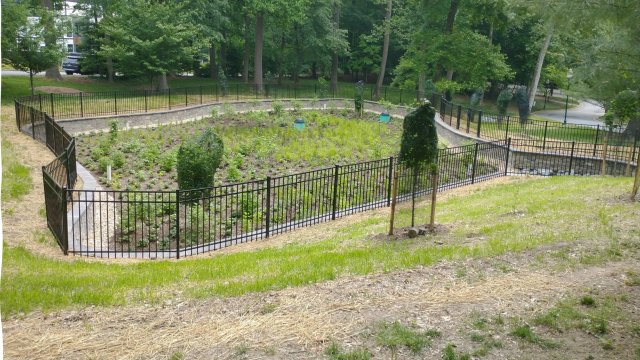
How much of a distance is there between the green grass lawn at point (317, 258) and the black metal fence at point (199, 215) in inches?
33.8

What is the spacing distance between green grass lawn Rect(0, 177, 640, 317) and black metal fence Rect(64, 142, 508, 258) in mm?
860

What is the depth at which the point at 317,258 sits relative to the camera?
28.0 ft

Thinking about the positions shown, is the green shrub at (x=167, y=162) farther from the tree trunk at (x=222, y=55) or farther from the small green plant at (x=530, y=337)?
the tree trunk at (x=222, y=55)

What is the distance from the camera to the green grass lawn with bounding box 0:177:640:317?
712cm

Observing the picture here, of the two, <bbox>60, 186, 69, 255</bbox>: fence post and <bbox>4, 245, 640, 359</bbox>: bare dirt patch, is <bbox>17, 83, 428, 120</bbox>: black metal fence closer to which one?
<bbox>60, 186, 69, 255</bbox>: fence post

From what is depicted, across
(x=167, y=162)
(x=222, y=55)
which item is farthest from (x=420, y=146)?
(x=222, y=55)

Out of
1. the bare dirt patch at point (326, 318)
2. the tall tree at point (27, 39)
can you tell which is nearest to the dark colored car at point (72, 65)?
the tall tree at point (27, 39)

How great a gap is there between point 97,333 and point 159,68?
1046 inches

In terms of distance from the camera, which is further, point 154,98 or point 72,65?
point 72,65

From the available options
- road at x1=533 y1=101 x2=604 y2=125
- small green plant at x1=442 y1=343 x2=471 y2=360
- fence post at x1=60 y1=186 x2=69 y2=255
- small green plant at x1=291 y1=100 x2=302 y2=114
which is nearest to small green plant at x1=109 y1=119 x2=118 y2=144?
fence post at x1=60 y1=186 x2=69 y2=255

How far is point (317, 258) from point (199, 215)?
4.91 metres

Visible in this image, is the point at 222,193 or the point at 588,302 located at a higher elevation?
the point at 588,302

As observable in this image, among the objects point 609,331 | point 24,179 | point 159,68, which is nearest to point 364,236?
point 609,331

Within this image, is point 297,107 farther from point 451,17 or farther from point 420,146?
point 420,146
